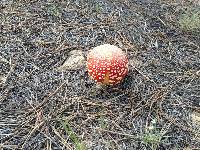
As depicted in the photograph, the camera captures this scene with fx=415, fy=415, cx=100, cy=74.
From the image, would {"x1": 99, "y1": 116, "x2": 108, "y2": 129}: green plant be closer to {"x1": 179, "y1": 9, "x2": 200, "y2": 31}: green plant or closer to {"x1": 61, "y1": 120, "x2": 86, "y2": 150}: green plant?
{"x1": 61, "y1": 120, "x2": 86, "y2": 150}: green plant

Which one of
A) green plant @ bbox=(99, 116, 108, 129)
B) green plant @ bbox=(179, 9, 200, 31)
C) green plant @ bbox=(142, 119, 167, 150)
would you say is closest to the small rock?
green plant @ bbox=(99, 116, 108, 129)

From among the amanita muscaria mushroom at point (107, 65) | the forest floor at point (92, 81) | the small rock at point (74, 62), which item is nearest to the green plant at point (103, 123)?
the forest floor at point (92, 81)

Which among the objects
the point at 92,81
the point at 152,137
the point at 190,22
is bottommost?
the point at 152,137

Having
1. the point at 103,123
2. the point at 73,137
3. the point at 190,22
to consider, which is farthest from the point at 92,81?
the point at 190,22

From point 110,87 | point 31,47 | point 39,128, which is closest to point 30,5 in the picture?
point 31,47

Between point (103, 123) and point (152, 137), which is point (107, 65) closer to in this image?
point (103, 123)

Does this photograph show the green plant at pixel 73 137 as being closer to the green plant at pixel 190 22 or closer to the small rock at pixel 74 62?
the small rock at pixel 74 62

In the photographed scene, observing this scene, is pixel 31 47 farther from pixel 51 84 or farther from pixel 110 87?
pixel 110 87
